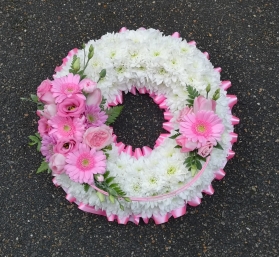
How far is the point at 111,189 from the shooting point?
5.52ft

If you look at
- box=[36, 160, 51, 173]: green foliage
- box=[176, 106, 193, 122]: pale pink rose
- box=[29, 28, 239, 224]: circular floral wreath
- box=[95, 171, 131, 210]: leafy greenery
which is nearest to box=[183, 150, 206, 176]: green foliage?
box=[29, 28, 239, 224]: circular floral wreath

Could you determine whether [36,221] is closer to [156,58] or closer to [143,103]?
[143,103]

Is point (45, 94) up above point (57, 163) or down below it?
above

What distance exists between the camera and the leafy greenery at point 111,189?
5.49ft

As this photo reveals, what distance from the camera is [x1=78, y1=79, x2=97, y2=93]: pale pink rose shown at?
1.77 metres

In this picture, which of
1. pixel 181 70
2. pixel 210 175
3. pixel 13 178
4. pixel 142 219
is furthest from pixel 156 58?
pixel 13 178

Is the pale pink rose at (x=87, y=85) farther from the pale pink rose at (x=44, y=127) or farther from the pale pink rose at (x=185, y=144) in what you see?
the pale pink rose at (x=185, y=144)

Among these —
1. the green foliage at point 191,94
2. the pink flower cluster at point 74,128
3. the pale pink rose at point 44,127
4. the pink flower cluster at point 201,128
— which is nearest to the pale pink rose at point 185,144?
the pink flower cluster at point 201,128

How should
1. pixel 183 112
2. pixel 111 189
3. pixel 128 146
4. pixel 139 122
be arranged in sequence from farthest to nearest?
pixel 139 122 < pixel 128 146 < pixel 183 112 < pixel 111 189

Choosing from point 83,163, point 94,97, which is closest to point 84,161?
point 83,163

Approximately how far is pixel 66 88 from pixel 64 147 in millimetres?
197

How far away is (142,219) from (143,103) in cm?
44

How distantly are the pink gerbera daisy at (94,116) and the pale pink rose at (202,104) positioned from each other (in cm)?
30

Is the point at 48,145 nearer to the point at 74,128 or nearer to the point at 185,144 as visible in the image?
the point at 74,128
